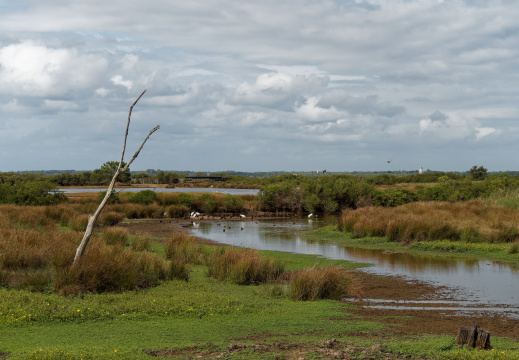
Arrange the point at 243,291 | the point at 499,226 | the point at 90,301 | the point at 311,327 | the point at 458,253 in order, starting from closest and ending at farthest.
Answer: the point at 311,327
the point at 90,301
the point at 243,291
the point at 458,253
the point at 499,226

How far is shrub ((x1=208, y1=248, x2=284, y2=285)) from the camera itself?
45.9 ft

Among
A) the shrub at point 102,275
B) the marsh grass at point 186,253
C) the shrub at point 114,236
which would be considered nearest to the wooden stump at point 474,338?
the shrub at point 102,275

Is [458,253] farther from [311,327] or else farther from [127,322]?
[127,322]

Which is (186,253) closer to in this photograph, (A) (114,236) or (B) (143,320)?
(A) (114,236)

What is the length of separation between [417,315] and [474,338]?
3.27 m

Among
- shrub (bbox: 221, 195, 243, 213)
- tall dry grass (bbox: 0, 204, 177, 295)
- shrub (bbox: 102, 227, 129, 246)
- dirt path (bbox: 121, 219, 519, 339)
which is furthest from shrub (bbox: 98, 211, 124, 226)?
dirt path (bbox: 121, 219, 519, 339)

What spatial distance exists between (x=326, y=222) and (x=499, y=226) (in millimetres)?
15787

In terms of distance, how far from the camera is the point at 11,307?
9.49 m

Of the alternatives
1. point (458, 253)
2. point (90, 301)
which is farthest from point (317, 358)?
point (458, 253)

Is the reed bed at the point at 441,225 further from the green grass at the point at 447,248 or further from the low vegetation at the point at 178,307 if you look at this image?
the low vegetation at the point at 178,307

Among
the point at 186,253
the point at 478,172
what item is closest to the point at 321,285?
the point at 186,253

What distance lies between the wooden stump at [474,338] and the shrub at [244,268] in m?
6.66

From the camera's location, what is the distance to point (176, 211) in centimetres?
4306

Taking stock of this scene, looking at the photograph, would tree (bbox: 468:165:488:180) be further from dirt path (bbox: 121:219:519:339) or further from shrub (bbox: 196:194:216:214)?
dirt path (bbox: 121:219:519:339)
